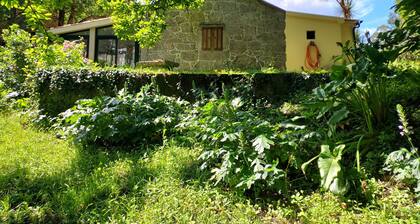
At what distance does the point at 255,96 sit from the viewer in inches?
217

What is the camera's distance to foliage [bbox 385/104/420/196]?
99.7 inches

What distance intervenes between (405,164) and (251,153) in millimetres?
1148

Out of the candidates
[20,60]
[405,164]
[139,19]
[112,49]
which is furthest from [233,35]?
[405,164]

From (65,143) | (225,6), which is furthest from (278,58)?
(65,143)

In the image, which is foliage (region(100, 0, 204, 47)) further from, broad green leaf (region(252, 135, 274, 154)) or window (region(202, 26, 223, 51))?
broad green leaf (region(252, 135, 274, 154))

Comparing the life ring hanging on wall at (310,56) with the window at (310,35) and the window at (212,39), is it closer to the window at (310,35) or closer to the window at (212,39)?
the window at (310,35)

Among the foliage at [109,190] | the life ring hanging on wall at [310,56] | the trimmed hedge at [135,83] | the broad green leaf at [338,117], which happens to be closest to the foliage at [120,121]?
the foliage at [109,190]

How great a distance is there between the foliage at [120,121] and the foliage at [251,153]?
1061 mm

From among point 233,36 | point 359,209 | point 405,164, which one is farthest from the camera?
point 233,36

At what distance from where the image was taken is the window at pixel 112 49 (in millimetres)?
13359

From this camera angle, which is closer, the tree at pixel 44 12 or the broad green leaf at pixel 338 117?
the broad green leaf at pixel 338 117

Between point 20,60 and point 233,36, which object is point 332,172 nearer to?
point 20,60

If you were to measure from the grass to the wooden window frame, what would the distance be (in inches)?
328

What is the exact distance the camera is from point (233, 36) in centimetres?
1216
